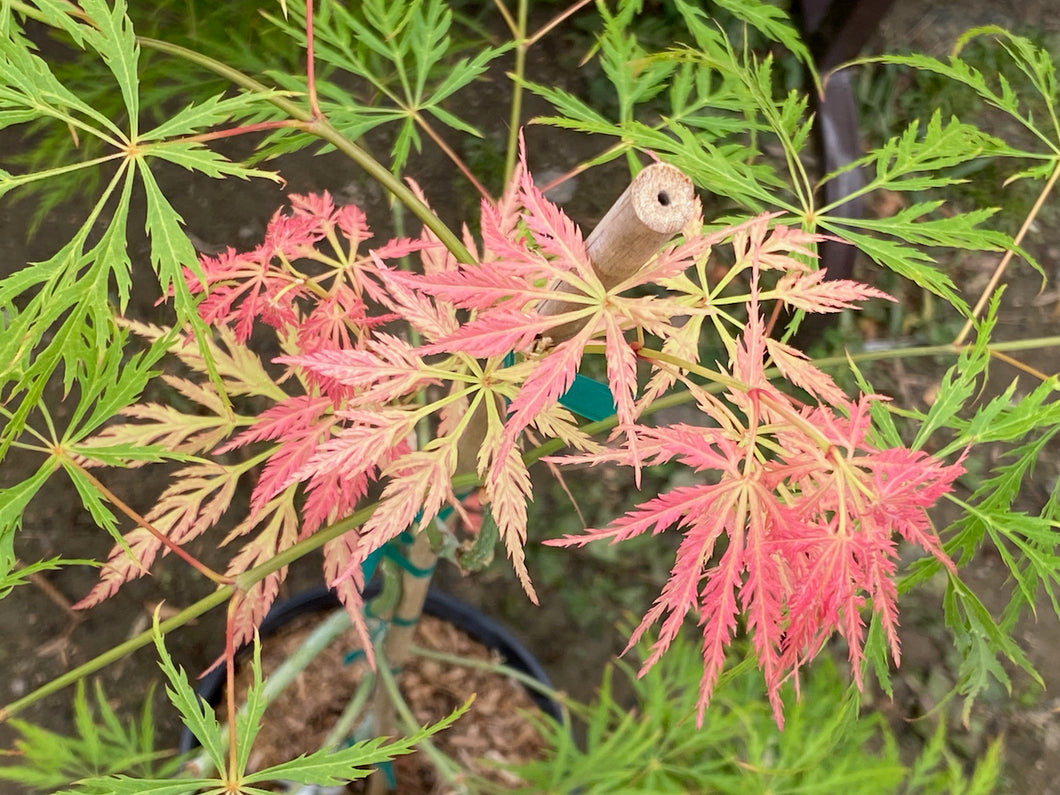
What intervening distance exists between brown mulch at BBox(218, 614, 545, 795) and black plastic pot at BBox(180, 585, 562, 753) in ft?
0.09

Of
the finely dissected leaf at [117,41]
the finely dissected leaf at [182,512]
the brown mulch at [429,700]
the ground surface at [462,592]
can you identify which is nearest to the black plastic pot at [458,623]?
the brown mulch at [429,700]

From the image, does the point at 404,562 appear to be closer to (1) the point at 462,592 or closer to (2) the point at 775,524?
(2) the point at 775,524

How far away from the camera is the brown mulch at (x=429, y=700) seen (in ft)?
3.63

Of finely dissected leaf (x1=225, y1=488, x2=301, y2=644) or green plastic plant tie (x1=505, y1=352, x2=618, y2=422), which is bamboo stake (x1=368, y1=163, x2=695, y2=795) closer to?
green plastic plant tie (x1=505, y1=352, x2=618, y2=422)

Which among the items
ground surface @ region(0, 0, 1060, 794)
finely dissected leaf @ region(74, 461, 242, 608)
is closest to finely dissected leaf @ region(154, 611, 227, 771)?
finely dissected leaf @ region(74, 461, 242, 608)

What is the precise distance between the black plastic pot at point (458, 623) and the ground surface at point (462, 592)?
0.19 m

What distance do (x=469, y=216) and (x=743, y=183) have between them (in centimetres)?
101

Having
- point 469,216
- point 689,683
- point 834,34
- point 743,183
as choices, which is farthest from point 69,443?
point 834,34

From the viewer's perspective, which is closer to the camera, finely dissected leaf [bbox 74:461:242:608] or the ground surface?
finely dissected leaf [bbox 74:461:242:608]

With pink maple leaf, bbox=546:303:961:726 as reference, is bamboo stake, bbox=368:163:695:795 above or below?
above

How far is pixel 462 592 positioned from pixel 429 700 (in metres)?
0.22

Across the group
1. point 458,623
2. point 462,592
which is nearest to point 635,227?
point 458,623

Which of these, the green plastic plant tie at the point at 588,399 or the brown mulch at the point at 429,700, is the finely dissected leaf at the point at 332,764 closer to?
the green plastic plant tie at the point at 588,399

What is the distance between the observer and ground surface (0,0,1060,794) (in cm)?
122
